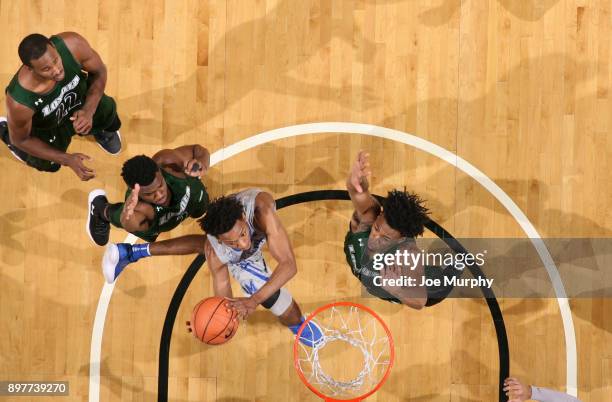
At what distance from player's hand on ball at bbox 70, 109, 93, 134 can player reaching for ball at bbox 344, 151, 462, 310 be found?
197cm

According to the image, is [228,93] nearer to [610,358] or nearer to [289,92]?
[289,92]

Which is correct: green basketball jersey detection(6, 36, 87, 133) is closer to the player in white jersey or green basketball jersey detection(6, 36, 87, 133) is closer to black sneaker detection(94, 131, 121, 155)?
black sneaker detection(94, 131, 121, 155)

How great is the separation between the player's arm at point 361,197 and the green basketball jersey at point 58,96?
6.91ft

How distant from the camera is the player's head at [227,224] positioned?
209 inches

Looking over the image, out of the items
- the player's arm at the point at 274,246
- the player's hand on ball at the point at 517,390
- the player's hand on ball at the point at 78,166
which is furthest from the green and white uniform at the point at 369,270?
the player's hand on ball at the point at 78,166

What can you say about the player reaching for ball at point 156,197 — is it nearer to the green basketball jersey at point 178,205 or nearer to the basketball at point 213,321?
the green basketball jersey at point 178,205

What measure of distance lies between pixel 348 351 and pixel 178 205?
1.79m

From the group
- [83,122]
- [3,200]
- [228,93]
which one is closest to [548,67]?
[228,93]

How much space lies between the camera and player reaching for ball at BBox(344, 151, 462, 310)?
5434 mm

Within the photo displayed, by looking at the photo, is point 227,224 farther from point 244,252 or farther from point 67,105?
point 67,105

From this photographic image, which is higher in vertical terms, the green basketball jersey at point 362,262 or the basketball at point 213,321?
the green basketball jersey at point 362,262

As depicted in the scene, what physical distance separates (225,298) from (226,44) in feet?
6.96

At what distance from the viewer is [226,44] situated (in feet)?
20.7

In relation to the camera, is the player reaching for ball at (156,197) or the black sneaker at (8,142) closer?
the player reaching for ball at (156,197)
